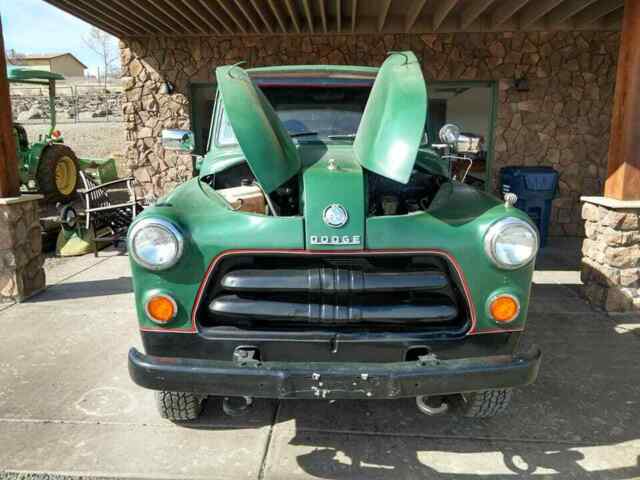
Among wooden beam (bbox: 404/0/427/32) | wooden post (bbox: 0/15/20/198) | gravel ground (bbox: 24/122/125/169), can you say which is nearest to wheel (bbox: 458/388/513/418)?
wooden post (bbox: 0/15/20/198)

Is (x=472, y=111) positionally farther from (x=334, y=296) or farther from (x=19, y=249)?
(x=334, y=296)

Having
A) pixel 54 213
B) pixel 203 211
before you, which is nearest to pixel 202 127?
pixel 54 213

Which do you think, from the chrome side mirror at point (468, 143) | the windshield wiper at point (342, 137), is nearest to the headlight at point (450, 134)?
the chrome side mirror at point (468, 143)

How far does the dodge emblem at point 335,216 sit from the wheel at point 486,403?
1.28m

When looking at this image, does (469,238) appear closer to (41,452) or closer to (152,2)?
(41,452)

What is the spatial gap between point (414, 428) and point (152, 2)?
5961 mm

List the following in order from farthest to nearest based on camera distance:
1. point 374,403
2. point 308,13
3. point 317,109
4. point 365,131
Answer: point 308,13 → point 317,109 → point 374,403 → point 365,131

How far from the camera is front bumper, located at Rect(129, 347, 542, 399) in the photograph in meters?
2.04

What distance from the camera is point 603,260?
14.9 feet

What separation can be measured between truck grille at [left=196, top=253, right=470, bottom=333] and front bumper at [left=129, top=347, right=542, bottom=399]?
20cm

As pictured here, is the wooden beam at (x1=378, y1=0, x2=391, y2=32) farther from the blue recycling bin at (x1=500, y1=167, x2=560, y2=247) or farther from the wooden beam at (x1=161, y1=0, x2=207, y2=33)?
the blue recycling bin at (x1=500, y1=167, x2=560, y2=247)

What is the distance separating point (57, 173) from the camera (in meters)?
9.79

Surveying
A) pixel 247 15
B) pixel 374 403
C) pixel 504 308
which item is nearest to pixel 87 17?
pixel 247 15

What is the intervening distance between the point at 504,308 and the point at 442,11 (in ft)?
18.3
